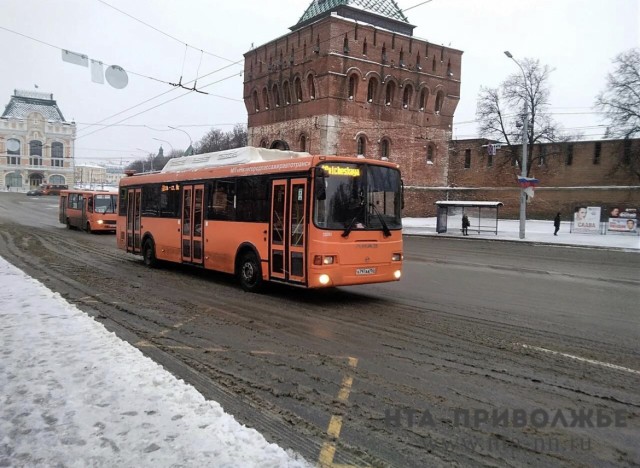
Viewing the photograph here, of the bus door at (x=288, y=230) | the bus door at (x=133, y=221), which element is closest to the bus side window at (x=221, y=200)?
the bus door at (x=288, y=230)

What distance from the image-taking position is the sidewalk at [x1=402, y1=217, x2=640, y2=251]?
28.6m

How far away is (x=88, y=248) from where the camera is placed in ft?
63.2

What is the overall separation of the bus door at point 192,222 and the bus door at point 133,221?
305 centimetres

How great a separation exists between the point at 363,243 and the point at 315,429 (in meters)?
5.40

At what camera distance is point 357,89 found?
1704 inches

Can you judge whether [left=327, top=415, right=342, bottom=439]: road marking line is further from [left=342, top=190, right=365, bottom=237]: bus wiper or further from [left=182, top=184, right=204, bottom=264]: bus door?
[left=182, top=184, right=204, bottom=264]: bus door

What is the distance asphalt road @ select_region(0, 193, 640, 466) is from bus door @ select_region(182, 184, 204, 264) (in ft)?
2.53

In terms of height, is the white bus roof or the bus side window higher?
the white bus roof

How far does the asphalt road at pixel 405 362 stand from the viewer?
377 cm

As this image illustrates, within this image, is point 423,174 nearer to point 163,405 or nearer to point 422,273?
point 422,273

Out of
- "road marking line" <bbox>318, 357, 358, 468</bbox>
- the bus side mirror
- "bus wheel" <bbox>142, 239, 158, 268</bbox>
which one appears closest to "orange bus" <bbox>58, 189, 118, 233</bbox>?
"bus wheel" <bbox>142, 239, 158, 268</bbox>

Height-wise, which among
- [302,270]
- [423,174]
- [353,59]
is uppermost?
[353,59]

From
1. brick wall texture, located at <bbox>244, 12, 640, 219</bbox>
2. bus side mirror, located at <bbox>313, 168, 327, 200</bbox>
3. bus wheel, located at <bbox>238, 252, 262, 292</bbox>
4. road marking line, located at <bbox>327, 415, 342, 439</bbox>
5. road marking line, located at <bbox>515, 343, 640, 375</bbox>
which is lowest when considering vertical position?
road marking line, located at <bbox>327, 415, 342, 439</bbox>

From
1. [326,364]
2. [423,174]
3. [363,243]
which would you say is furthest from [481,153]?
[326,364]
